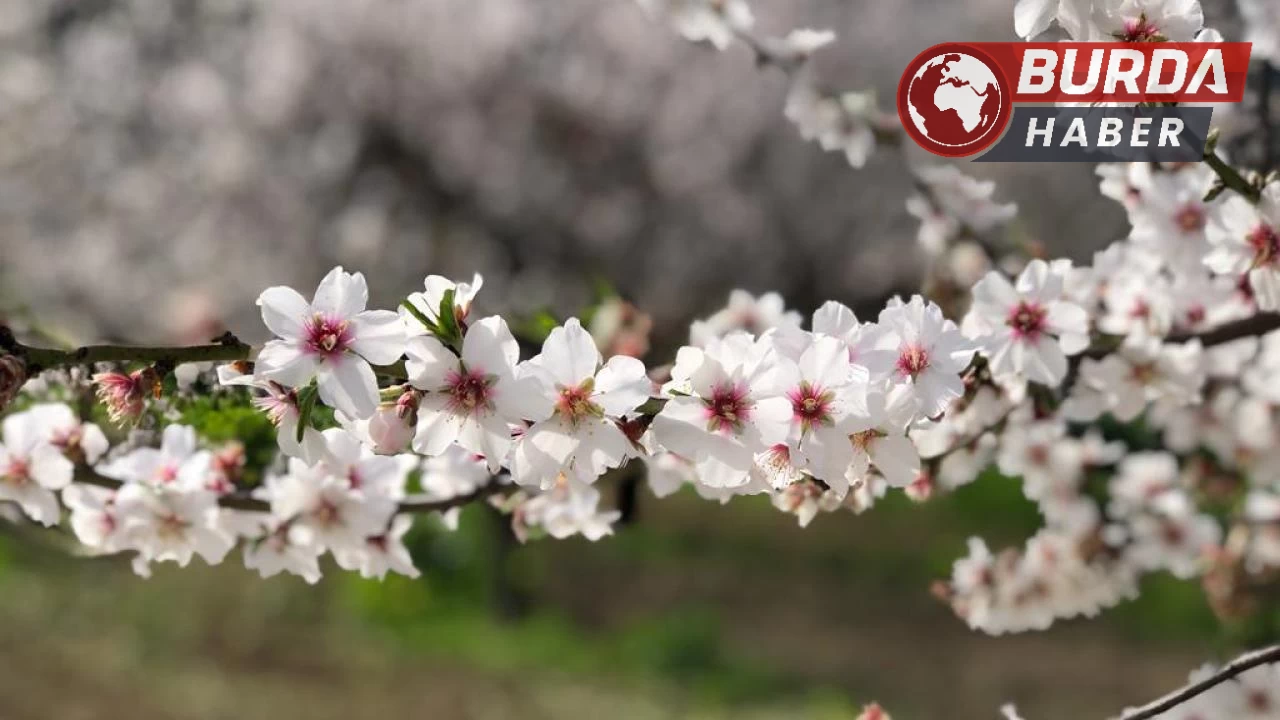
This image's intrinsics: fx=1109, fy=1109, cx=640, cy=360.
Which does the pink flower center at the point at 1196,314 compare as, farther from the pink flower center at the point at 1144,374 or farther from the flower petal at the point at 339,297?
the flower petal at the point at 339,297

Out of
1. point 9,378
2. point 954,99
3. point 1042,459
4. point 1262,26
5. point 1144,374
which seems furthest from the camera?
point 1042,459

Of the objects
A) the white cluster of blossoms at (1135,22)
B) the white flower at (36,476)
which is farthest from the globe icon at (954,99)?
the white flower at (36,476)

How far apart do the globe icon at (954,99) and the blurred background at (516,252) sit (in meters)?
1.84

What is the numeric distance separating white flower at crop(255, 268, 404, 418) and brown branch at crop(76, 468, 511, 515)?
0.34m

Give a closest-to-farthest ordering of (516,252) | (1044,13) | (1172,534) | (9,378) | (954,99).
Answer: (9,378), (1044,13), (954,99), (1172,534), (516,252)

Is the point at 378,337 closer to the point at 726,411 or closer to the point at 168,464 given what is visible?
the point at 726,411

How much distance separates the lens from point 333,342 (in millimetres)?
513

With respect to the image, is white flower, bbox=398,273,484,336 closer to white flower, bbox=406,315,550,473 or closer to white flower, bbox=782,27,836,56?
white flower, bbox=406,315,550,473

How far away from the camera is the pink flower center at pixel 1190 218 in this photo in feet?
3.20

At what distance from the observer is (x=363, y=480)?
86cm

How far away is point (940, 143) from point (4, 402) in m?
0.84

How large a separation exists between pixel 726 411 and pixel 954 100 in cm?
67

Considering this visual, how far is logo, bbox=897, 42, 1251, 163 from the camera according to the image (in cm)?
76

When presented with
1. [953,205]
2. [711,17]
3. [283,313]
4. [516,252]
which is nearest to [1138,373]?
[953,205]
